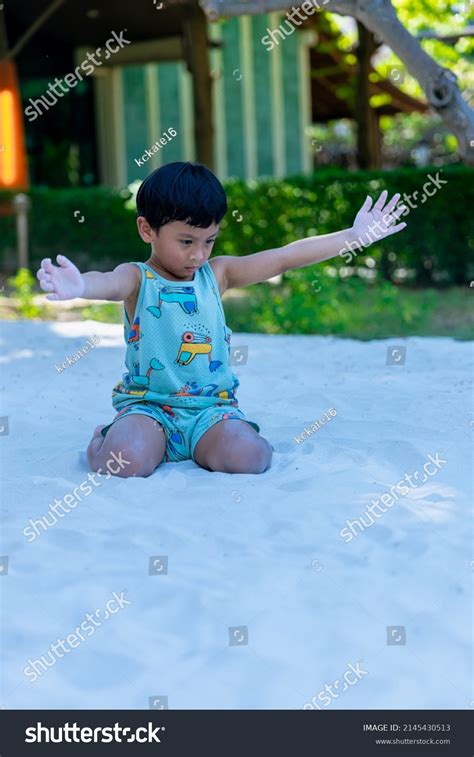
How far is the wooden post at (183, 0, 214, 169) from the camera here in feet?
40.0

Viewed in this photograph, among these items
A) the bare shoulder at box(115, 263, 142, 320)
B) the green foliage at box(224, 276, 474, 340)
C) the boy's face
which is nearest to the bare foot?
the bare shoulder at box(115, 263, 142, 320)

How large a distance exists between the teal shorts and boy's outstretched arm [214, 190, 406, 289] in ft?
1.84

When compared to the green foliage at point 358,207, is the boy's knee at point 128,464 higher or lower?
lower

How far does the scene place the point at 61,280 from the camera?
11.1ft

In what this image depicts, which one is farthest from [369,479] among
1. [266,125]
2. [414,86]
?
[414,86]

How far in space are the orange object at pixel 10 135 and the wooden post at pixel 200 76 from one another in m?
2.33

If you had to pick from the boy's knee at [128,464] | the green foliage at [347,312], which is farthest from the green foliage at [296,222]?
the boy's knee at [128,464]

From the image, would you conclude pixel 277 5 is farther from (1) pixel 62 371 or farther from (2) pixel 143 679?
(2) pixel 143 679

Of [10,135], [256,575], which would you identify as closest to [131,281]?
[256,575]

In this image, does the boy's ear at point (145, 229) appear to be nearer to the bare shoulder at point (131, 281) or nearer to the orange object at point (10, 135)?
the bare shoulder at point (131, 281)

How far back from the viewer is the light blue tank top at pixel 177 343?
3973 millimetres

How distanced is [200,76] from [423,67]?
546 centimetres

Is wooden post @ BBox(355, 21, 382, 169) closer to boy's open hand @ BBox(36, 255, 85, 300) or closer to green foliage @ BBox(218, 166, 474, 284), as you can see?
green foliage @ BBox(218, 166, 474, 284)

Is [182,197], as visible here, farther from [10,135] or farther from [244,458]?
[10,135]
